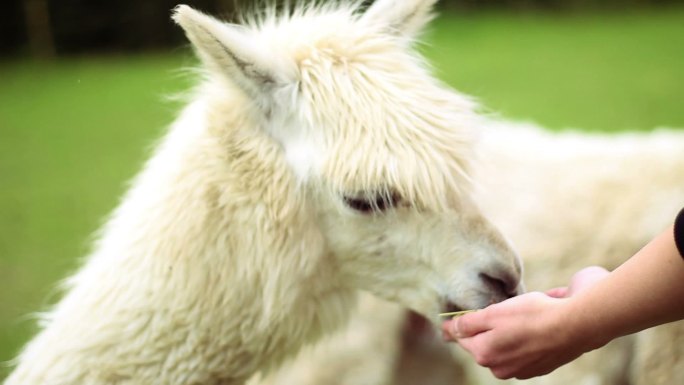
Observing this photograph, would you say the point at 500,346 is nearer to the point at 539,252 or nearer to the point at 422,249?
the point at 422,249

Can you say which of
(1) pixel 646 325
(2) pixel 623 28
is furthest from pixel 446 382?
(2) pixel 623 28

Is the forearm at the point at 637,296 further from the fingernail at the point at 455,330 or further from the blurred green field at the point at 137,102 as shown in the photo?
the blurred green field at the point at 137,102

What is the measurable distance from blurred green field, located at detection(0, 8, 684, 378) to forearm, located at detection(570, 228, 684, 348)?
1.72 meters

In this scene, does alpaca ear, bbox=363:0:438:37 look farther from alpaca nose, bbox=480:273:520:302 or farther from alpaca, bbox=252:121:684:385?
alpaca nose, bbox=480:273:520:302

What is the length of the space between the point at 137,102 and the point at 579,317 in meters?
9.35

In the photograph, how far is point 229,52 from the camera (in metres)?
2.18

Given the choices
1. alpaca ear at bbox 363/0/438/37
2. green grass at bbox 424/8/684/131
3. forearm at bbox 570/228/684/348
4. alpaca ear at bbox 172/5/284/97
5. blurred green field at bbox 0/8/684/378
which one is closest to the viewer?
forearm at bbox 570/228/684/348

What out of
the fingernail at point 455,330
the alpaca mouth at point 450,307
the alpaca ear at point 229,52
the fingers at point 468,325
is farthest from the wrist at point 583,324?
the alpaca ear at point 229,52

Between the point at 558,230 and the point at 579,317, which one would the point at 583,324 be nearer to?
the point at 579,317

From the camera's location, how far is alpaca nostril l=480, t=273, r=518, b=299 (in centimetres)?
220

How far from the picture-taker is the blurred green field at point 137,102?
209 inches

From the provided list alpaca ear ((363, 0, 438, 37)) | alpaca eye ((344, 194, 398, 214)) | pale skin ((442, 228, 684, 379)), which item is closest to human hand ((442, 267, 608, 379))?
pale skin ((442, 228, 684, 379))

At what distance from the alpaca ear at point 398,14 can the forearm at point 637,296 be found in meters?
1.12

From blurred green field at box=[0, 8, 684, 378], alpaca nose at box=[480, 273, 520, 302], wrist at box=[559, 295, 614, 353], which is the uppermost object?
wrist at box=[559, 295, 614, 353]
